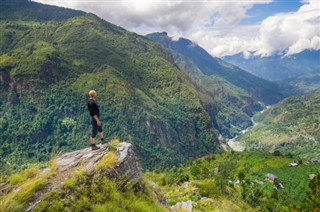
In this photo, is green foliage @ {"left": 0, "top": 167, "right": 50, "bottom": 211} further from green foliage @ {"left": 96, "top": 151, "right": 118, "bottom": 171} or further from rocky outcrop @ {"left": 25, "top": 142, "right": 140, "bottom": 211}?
green foliage @ {"left": 96, "top": 151, "right": 118, "bottom": 171}

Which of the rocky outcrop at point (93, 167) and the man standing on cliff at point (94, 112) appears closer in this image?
the rocky outcrop at point (93, 167)

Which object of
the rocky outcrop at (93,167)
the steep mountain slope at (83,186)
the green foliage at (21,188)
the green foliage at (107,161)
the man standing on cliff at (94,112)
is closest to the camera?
the green foliage at (21,188)

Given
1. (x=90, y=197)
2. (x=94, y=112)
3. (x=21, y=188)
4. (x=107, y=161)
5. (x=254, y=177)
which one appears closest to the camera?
(x=21, y=188)

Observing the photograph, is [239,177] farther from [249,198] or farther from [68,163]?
[68,163]

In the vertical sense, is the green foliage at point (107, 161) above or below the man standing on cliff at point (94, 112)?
below

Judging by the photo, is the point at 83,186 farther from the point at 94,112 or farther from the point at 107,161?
the point at 94,112

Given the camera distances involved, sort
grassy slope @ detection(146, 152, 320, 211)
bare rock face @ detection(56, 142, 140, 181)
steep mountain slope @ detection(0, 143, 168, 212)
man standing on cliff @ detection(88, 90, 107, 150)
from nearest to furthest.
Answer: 1. steep mountain slope @ detection(0, 143, 168, 212)
2. bare rock face @ detection(56, 142, 140, 181)
3. man standing on cliff @ detection(88, 90, 107, 150)
4. grassy slope @ detection(146, 152, 320, 211)

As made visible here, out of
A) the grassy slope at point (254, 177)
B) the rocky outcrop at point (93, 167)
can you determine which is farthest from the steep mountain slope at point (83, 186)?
the grassy slope at point (254, 177)

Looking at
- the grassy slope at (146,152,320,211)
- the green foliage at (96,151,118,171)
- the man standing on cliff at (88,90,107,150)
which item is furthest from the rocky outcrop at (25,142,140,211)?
the grassy slope at (146,152,320,211)

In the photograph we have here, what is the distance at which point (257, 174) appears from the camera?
123m

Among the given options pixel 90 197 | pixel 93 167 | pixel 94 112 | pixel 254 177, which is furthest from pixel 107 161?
pixel 254 177

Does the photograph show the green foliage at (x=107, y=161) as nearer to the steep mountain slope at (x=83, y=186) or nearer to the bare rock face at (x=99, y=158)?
the steep mountain slope at (x=83, y=186)

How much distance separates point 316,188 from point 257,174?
241 feet

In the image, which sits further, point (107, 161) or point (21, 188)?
point (107, 161)
